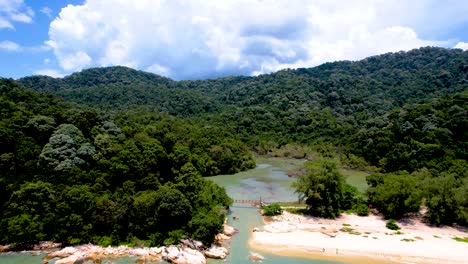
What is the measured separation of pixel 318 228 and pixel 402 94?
329 ft

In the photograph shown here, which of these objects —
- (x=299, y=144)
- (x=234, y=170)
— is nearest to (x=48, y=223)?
(x=234, y=170)

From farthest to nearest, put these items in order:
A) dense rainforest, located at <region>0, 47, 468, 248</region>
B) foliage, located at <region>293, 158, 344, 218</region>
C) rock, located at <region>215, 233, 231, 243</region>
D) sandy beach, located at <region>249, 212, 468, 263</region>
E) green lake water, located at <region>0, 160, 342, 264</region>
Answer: foliage, located at <region>293, 158, 344, 218</region> < rock, located at <region>215, 233, 231, 243</region> < dense rainforest, located at <region>0, 47, 468, 248</region> < sandy beach, located at <region>249, 212, 468, 263</region> < green lake water, located at <region>0, 160, 342, 264</region>

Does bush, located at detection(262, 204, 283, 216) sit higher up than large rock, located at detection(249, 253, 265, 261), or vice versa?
bush, located at detection(262, 204, 283, 216)

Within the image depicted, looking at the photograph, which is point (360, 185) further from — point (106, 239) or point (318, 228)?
point (106, 239)

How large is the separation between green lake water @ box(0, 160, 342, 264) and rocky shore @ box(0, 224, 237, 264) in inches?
31.3

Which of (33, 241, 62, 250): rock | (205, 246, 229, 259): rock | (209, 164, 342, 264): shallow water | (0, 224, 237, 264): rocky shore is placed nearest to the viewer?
(0, 224, 237, 264): rocky shore

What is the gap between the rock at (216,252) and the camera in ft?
93.8

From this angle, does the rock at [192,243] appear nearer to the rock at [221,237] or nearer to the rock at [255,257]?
the rock at [221,237]

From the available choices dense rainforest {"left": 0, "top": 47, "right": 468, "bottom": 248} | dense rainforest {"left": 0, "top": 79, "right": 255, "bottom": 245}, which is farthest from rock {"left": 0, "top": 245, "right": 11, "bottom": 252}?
dense rainforest {"left": 0, "top": 47, "right": 468, "bottom": 248}

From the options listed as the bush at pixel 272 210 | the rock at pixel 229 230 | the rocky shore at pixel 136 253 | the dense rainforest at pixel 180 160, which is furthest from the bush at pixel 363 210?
the rocky shore at pixel 136 253

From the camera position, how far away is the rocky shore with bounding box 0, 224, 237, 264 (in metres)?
27.4

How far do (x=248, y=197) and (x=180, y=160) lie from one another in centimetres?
1156

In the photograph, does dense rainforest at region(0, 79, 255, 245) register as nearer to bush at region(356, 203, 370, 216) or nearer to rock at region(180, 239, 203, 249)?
rock at region(180, 239, 203, 249)

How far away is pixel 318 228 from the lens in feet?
117
